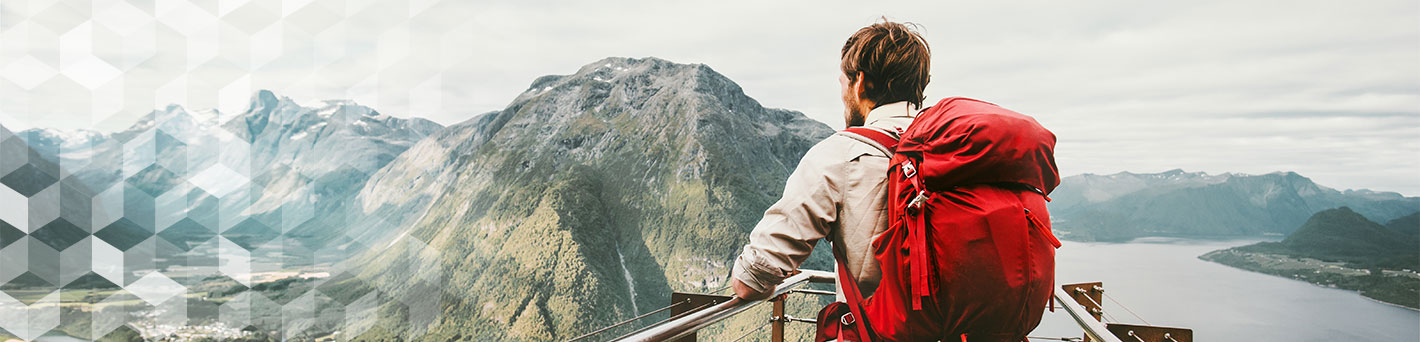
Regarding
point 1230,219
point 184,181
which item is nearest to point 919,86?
point 184,181

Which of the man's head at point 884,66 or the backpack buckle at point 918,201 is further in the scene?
the man's head at point 884,66

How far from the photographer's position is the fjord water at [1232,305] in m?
83.8

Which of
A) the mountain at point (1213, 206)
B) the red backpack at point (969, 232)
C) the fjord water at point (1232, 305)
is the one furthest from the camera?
the mountain at point (1213, 206)

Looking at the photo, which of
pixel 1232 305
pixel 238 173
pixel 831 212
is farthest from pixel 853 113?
pixel 238 173

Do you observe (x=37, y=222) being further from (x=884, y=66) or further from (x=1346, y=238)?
(x=1346, y=238)

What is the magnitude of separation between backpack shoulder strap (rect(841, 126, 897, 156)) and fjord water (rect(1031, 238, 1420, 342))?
74.6m

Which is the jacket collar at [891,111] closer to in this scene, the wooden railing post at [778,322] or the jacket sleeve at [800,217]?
the jacket sleeve at [800,217]

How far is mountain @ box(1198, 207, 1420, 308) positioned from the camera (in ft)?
328

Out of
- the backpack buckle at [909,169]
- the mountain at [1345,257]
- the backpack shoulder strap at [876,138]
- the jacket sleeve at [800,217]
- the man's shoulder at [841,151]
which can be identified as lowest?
the mountain at [1345,257]

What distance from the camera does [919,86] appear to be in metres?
1.45

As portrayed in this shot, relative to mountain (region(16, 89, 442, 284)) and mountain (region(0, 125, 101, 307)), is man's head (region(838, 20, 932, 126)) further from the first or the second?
mountain (region(0, 125, 101, 307))

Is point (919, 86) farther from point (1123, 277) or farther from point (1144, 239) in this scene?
point (1144, 239)

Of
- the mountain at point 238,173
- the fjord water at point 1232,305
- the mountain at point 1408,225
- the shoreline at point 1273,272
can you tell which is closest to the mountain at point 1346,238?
the mountain at point 1408,225

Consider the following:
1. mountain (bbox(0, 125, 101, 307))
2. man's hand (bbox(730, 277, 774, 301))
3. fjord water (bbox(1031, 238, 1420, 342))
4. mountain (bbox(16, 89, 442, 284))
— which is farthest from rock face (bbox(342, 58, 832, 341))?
man's hand (bbox(730, 277, 774, 301))
